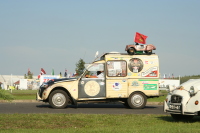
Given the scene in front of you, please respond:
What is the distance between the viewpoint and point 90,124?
10750 mm

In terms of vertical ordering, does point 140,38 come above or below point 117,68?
above

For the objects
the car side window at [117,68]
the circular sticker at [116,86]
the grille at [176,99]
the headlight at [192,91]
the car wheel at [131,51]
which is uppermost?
the car wheel at [131,51]

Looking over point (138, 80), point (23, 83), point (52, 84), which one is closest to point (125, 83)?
point (138, 80)

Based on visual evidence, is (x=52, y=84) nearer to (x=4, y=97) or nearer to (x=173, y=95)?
(x=173, y=95)

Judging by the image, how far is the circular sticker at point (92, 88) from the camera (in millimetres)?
17344

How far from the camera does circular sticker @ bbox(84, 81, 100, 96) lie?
17344 millimetres

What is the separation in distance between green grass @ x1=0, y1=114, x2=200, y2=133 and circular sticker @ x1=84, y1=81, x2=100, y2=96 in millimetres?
4943

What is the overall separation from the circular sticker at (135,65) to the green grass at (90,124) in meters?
5.49

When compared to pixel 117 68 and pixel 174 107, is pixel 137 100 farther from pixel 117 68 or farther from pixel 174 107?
pixel 174 107

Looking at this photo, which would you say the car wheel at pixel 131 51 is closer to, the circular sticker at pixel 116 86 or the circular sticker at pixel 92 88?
the circular sticker at pixel 116 86

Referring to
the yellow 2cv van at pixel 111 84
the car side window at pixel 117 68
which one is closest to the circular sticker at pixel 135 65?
the yellow 2cv van at pixel 111 84

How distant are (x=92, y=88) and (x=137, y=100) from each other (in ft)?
7.49

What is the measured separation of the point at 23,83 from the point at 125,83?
219 ft

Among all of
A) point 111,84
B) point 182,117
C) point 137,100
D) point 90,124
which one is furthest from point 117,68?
point 90,124
